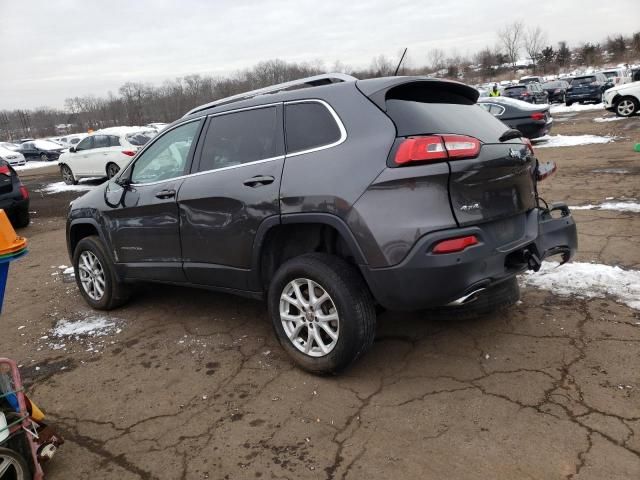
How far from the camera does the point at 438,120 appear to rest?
3043 mm

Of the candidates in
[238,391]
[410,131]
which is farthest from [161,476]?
[410,131]

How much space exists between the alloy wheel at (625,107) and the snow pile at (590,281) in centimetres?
1704

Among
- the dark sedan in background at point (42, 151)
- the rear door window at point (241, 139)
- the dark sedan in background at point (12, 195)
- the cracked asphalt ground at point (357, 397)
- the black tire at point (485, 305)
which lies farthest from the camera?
the dark sedan in background at point (42, 151)

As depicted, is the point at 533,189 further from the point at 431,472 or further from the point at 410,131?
the point at 431,472

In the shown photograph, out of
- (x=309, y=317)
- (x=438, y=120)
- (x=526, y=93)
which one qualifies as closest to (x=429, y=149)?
(x=438, y=120)

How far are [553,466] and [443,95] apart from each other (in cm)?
227

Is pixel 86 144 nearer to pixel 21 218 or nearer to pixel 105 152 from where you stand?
pixel 105 152

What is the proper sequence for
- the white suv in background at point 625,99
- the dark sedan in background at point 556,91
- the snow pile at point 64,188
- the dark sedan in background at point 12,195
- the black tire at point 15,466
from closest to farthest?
the black tire at point 15,466
the dark sedan in background at point 12,195
the snow pile at point 64,188
the white suv in background at point 625,99
the dark sedan in background at point 556,91

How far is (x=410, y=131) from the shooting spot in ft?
9.50

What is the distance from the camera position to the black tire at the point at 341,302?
118 inches

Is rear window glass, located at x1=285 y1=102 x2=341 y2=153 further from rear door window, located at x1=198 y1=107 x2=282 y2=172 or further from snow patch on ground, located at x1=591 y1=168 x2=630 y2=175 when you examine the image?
snow patch on ground, located at x1=591 y1=168 x2=630 y2=175

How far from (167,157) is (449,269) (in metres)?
2.63

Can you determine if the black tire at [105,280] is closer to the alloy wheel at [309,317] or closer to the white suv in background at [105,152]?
the alloy wheel at [309,317]

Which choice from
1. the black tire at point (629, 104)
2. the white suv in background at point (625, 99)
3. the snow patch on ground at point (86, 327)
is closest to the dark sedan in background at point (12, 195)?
the snow patch on ground at point (86, 327)
